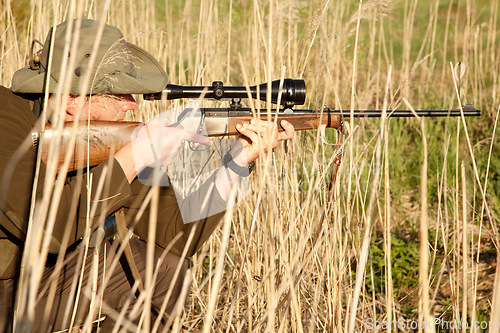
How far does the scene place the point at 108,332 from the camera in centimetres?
212

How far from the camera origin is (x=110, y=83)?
6.09ft

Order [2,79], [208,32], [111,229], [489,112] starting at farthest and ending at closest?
[489,112] → [2,79] → [208,32] → [111,229]

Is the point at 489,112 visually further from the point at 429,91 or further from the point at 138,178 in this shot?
the point at 138,178

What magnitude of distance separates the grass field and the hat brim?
0.19 m

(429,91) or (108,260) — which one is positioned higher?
(429,91)

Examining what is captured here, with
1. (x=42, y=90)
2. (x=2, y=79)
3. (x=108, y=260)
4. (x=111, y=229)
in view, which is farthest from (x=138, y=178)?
(x=2, y=79)

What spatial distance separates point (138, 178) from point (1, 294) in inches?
29.7

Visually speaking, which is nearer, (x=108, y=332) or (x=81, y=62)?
(x=81, y=62)

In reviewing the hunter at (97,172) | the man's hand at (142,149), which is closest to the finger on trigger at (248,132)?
the hunter at (97,172)

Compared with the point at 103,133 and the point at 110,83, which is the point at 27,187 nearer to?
the point at 103,133

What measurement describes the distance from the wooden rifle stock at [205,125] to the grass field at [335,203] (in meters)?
0.11

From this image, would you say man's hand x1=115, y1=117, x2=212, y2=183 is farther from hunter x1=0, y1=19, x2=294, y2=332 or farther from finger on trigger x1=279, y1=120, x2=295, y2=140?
finger on trigger x1=279, y1=120, x2=295, y2=140

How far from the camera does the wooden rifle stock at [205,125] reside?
184 cm

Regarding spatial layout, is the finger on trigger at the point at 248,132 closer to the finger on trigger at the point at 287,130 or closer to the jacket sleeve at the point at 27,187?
the finger on trigger at the point at 287,130
